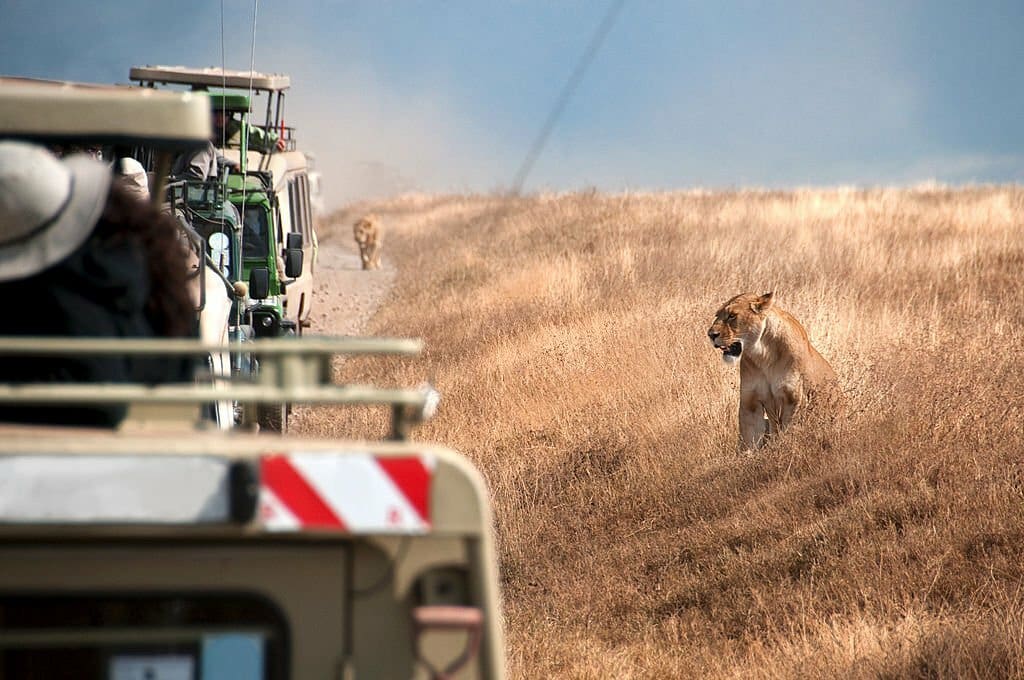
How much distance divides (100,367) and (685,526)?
5.19 meters

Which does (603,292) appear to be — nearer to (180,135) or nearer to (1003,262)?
(1003,262)

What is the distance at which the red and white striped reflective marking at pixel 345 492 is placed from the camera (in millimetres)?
2324

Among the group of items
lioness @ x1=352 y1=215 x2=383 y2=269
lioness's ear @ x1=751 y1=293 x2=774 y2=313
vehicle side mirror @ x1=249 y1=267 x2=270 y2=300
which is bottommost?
lioness's ear @ x1=751 y1=293 x2=774 y2=313

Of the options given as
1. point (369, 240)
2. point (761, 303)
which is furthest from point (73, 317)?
point (369, 240)

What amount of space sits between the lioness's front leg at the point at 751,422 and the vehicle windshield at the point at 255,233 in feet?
17.6

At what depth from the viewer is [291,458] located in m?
2.33

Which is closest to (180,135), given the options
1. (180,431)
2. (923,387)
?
(180,431)

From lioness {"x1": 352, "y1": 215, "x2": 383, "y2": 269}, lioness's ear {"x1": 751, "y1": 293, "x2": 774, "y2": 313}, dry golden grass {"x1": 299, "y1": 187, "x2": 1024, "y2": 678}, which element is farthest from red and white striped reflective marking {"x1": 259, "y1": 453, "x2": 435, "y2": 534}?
lioness {"x1": 352, "y1": 215, "x2": 383, "y2": 269}

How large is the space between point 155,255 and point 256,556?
1.16 m

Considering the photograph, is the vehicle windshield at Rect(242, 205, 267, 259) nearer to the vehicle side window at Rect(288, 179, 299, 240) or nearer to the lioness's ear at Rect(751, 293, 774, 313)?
the vehicle side window at Rect(288, 179, 299, 240)

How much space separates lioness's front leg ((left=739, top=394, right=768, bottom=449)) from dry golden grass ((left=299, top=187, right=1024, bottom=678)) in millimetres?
257

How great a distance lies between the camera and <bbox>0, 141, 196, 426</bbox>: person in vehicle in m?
2.88

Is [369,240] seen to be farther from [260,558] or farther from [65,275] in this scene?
[260,558]

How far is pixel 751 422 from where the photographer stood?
28.5ft
